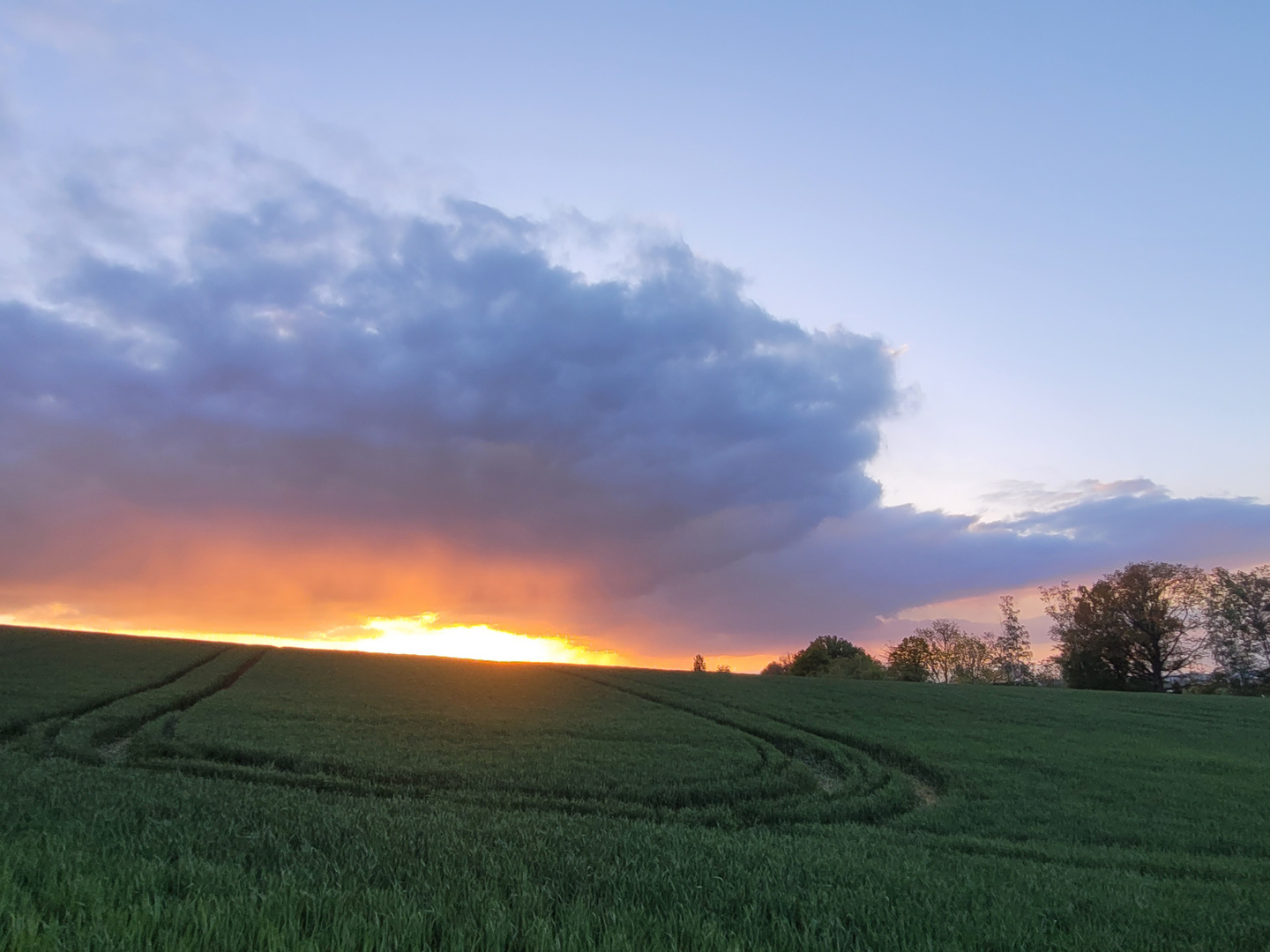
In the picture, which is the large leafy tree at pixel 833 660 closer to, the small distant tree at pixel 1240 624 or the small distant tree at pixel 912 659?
the small distant tree at pixel 912 659

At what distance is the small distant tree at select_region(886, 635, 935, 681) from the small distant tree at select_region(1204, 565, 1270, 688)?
38136 mm

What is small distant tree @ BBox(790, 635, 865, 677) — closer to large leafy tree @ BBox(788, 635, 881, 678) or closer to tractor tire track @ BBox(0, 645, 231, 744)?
large leafy tree @ BBox(788, 635, 881, 678)

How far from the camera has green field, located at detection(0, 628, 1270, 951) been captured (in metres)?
6.19

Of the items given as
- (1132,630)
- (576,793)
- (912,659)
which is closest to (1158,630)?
(1132,630)

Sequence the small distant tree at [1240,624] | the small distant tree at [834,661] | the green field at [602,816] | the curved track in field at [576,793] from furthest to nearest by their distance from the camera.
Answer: the small distant tree at [834,661], the small distant tree at [1240,624], the curved track in field at [576,793], the green field at [602,816]

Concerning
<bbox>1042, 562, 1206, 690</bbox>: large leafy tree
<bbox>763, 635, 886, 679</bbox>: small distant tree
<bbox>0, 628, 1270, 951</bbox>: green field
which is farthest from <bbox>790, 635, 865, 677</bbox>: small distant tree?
<bbox>0, 628, 1270, 951</bbox>: green field

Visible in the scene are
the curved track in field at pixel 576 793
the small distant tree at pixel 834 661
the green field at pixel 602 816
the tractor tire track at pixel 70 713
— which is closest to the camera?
the green field at pixel 602 816

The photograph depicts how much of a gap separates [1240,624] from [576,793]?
3855 inches

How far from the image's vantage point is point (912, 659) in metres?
117

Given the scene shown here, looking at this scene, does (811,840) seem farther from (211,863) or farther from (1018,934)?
(211,863)

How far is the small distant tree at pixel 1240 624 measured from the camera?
82.5 meters

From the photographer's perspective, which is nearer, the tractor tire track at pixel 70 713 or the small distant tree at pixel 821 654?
the tractor tire track at pixel 70 713

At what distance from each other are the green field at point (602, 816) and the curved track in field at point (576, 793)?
134mm

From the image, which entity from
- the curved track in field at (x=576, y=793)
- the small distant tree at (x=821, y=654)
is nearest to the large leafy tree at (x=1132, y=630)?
the small distant tree at (x=821, y=654)
